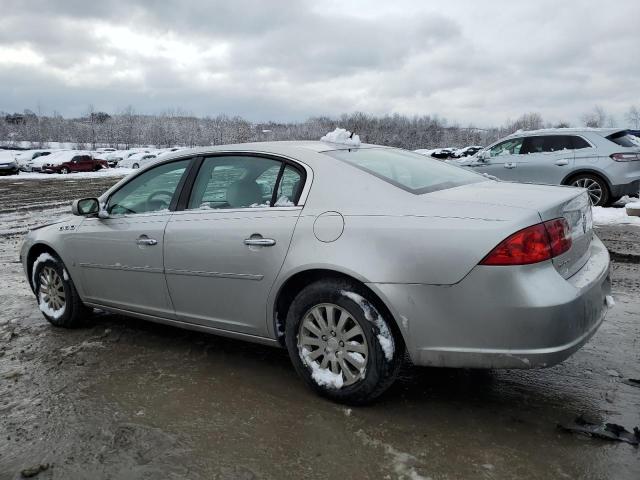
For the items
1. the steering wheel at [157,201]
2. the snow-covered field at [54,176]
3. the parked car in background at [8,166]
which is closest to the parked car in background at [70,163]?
the snow-covered field at [54,176]

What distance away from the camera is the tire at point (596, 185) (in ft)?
34.8

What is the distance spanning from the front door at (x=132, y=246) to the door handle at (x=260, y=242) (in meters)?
0.81

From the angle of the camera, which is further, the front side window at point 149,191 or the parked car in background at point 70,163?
the parked car in background at point 70,163

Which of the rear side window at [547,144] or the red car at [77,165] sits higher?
the rear side window at [547,144]

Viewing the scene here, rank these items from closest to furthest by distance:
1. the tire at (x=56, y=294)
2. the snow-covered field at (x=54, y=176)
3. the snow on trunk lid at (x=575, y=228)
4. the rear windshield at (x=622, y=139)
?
the snow on trunk lid at (x=575, y=228) < the tire at (x=56, y=294) < the rear windshield at (x=622, y=139) < the snow-covered field at (x=54, y=176)

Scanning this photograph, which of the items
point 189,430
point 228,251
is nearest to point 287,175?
point 228,251

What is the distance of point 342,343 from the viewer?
3.02 m

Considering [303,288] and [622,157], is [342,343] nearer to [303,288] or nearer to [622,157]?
[303,288]

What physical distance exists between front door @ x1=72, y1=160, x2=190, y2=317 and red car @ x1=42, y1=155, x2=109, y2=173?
36.1 meters

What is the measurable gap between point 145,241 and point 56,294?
143cm

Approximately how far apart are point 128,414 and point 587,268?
2678mm

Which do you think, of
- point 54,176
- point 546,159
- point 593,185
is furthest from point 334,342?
point 54,176

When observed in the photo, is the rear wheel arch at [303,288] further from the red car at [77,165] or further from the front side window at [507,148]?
the red car at [77,165]

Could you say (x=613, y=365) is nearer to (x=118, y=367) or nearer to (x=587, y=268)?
(x=587, y=268)
